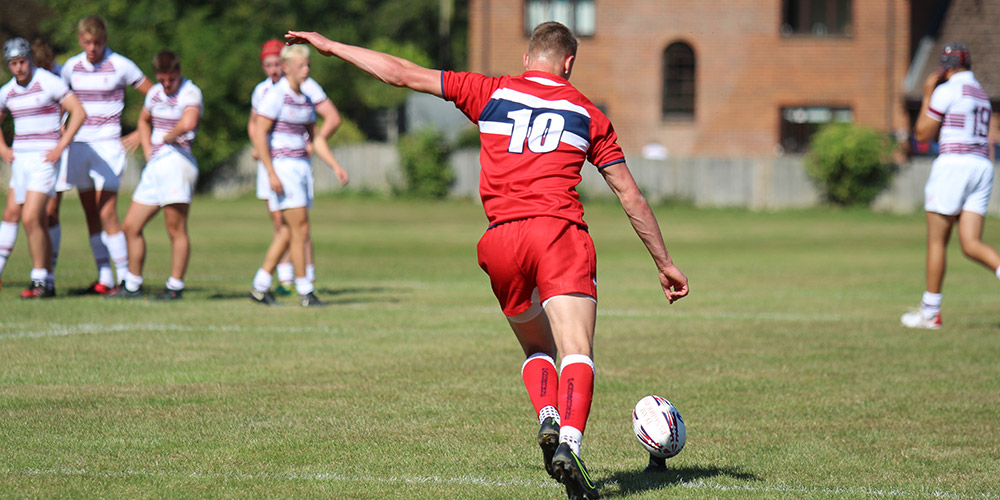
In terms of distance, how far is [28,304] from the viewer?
1143cm

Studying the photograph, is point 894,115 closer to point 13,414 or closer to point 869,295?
point 869,295

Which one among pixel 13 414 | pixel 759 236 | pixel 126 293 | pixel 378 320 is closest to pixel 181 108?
pixel 126 293

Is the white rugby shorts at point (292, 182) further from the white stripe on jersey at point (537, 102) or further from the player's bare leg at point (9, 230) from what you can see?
the white stripe on jersey at point (537, 102)

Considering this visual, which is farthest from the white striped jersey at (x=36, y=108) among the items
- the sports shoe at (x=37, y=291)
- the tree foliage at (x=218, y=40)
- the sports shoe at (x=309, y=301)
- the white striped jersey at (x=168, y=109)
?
the tree foliage at (x=218, y=40)

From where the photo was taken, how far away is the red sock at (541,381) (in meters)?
5.45

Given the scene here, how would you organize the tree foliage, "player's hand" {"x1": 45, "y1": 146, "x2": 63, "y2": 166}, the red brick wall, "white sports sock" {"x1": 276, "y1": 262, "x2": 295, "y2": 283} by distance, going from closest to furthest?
"player's hand" {"x1": 45, "y1": 146, "x2": 63, "y2": 166}
"white sports sock" {"x1": 276, "y1": 262, "x2": 295, "y2": 283}
the red brick wall
the tree foliage

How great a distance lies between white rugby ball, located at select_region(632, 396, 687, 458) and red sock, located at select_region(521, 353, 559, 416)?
0.45 m

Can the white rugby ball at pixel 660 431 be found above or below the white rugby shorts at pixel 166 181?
below

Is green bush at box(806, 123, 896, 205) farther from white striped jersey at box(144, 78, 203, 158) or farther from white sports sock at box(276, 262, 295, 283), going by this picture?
white striped jersey at box(144, 78, 203, 158)

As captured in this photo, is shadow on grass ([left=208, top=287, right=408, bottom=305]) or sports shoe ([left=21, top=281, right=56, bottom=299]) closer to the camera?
sports shoe ([left=21, top=281, right=56, bottom=299])

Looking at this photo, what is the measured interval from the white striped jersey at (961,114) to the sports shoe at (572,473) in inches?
295

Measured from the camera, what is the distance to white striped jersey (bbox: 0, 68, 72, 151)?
11.9 metres

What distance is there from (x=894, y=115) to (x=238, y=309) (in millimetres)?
31875

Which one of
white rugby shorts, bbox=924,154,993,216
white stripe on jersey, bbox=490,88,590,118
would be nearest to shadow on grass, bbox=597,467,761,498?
white stripe on jersey, bbox=490,88,590,118
